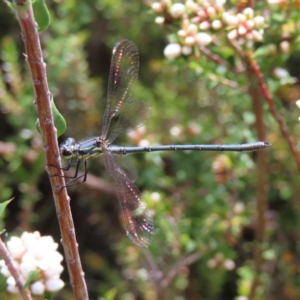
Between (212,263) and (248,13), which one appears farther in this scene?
(212,263)

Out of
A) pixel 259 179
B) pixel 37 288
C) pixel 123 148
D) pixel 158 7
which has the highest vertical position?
pixel 158 7

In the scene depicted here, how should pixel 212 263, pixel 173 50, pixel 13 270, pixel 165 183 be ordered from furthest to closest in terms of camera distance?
1. pixel 165 183
2. pixel 212 263
3. pixel 173 50
4. pixel 13 270

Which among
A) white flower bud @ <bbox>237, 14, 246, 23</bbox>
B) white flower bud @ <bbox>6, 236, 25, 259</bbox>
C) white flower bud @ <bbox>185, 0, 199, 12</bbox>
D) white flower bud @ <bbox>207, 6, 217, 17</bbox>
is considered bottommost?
white flower bud @ <bbox>6, 236, 25, 259</bbox>

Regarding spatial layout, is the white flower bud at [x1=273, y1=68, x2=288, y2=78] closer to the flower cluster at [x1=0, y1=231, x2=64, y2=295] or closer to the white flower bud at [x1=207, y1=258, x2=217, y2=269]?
the white flower bud at [x1=207, y1=258, x2=217, y2=269]

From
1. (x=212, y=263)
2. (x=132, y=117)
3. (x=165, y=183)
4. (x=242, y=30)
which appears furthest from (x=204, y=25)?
(x=212, y=263)

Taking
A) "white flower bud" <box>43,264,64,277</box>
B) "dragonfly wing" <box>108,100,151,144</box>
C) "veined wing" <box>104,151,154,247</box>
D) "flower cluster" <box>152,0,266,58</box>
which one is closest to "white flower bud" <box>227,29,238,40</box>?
"flower cluster" <box>152,0,266,58</box>

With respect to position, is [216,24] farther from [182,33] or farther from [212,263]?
[212,263]

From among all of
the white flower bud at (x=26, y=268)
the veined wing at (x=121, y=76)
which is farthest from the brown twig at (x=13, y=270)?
the veined wing at (x=121, y=76)
